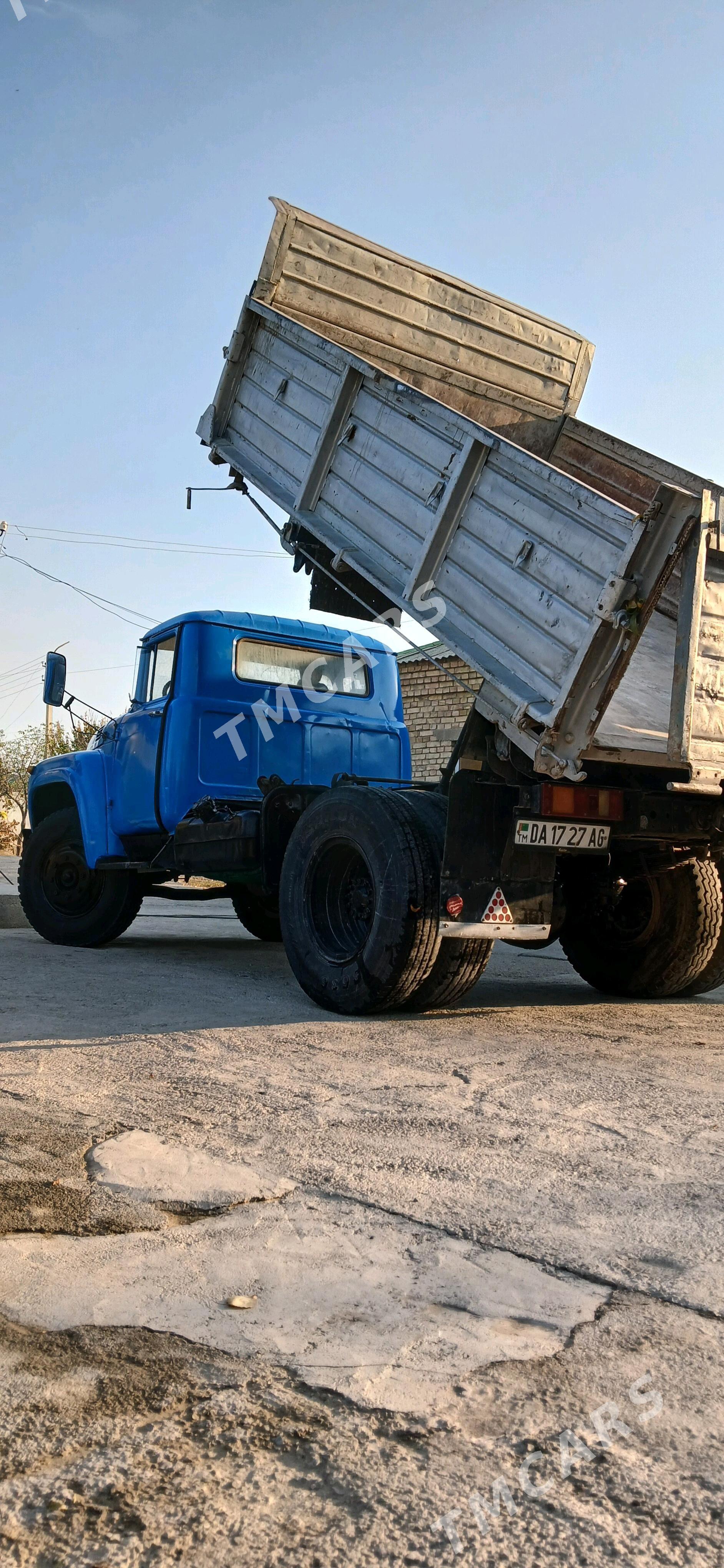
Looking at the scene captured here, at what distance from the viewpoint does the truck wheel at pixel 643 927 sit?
6.31m

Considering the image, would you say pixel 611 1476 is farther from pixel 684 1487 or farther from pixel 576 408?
pixel 576 408

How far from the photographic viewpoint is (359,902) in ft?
18.9

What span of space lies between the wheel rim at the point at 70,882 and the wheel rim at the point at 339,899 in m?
3.34

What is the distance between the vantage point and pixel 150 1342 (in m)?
2.05

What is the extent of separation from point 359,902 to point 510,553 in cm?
189

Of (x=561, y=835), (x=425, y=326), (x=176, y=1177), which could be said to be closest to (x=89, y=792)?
(x=425, y=326)

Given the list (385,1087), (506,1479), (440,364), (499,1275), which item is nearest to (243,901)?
(440,364)

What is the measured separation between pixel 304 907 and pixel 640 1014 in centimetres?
191

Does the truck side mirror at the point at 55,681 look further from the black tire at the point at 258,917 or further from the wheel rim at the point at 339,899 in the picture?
the wheel rim at the point at 339,899

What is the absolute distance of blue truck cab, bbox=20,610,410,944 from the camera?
723 centimetres

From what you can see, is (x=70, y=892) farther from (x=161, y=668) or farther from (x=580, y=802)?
(x=580, y=802)

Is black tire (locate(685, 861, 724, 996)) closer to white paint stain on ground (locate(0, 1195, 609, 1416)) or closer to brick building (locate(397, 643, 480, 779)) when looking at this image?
white paint stain on ground (locate(0, 1195, 609, 1416))

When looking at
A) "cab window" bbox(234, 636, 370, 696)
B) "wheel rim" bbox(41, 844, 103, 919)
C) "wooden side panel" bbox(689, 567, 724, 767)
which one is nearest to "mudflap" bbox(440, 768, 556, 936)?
"wooden side panel" bbox(689, 567, 724, 767)

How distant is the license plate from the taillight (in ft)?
0.17
